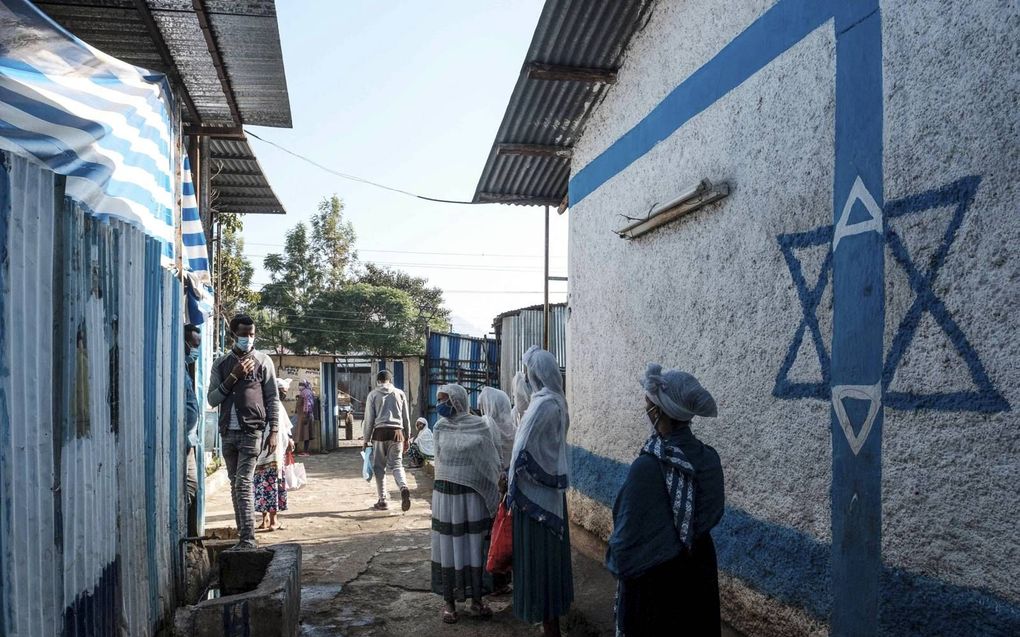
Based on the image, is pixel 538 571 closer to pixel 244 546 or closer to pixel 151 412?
pixel 244 546

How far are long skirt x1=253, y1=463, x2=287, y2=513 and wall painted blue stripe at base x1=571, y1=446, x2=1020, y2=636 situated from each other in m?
4.62

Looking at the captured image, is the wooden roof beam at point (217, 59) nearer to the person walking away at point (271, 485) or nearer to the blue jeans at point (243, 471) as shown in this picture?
the person walking away at point (271, 485)

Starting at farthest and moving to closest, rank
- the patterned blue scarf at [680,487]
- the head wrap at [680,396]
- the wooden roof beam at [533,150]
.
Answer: the wooden roof beam at [533,150] < the head wrap at [680,396] < the patterned blue scarf at [680,487]

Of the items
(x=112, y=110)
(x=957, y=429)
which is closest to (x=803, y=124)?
(x=957, y=429)

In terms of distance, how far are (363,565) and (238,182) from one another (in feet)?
20.9

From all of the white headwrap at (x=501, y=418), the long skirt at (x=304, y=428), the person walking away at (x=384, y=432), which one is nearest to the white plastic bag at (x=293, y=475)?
the person walking away at (x=384, y=432)

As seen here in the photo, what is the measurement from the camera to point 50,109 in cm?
286

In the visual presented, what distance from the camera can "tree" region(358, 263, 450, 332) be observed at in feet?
123

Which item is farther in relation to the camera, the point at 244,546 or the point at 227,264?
the point at 227,264

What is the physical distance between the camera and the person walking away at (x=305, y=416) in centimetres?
1509

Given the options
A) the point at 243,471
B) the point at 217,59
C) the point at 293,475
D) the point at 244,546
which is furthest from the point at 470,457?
the point at 293,475

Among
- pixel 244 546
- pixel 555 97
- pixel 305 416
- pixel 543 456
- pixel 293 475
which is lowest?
pixel 305 416

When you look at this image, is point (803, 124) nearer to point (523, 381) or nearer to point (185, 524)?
point (523, 381)

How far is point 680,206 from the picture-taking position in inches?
189
